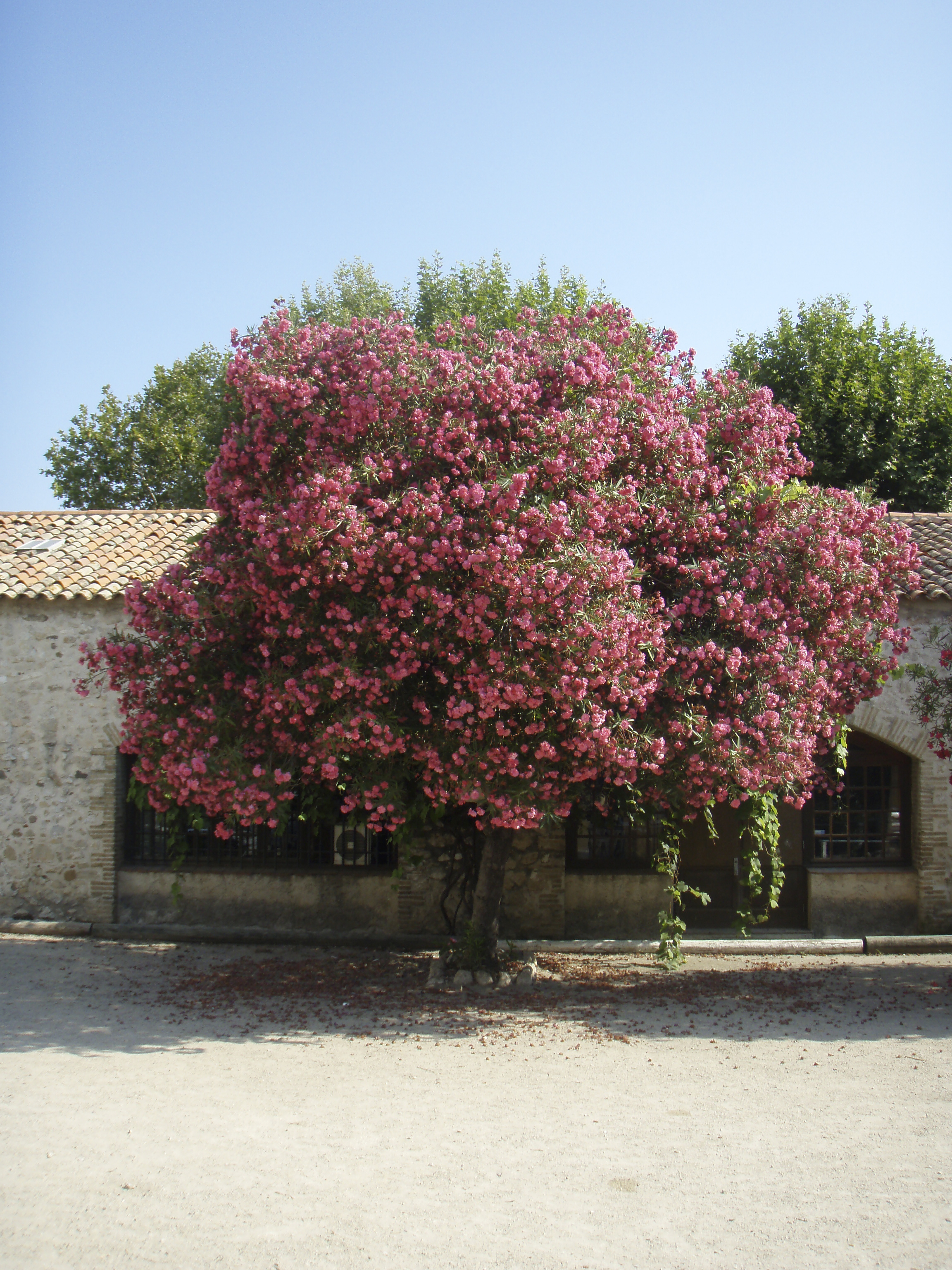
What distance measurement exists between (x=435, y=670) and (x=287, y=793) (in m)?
1.45

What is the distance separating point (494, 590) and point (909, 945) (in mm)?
7367

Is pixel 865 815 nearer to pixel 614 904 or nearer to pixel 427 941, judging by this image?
pixel 614 904

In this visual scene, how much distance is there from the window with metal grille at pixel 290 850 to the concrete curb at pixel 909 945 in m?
5.41

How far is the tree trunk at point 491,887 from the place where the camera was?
9.12 meters

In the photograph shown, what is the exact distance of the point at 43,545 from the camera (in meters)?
12.8

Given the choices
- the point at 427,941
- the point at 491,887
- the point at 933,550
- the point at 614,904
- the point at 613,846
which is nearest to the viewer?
the point at 491,887

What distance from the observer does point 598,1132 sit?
5.51 meters

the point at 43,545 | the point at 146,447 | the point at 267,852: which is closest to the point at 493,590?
the point at 267,852

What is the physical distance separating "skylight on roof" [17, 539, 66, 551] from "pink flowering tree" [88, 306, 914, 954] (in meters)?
5.29

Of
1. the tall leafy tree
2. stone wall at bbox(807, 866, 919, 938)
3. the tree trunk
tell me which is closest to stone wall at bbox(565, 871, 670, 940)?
stone wall at bbox(807, 866, 919, 938)

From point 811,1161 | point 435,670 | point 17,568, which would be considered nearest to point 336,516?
point 435,670

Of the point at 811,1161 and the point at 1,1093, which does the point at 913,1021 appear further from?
the point at 1,1093

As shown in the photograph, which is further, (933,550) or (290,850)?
(933,550)

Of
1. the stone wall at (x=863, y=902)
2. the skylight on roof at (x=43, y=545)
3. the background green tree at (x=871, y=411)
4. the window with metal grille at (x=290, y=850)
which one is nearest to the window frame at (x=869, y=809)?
the stone wall at (x=863, y=902)
